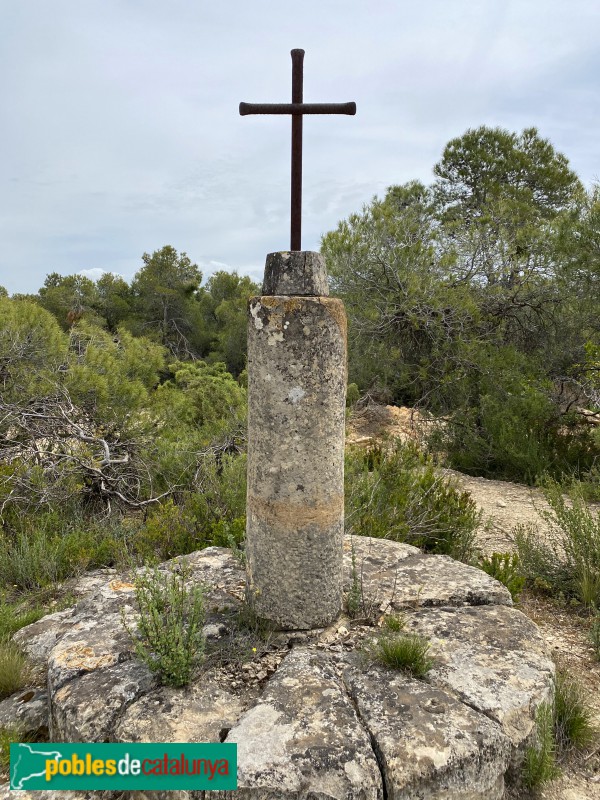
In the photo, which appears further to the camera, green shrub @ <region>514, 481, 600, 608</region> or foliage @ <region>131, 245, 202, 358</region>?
foliage @ <region>131, 245, 202, 358</region>

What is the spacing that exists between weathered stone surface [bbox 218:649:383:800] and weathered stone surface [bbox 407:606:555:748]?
0.53m

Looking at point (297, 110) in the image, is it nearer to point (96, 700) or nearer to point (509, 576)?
point (96, 700)

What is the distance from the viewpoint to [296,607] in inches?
116

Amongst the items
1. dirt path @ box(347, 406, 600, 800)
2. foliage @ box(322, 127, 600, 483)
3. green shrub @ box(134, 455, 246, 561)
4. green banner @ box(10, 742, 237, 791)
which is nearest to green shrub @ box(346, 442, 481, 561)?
dirt path @ box(347, 406, 600, 800)

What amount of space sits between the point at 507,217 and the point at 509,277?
1.49m

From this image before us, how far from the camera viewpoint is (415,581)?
11.5 feet

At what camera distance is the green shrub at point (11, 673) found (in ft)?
9.95

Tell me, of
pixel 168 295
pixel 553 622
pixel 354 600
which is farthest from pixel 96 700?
pixel 168 295

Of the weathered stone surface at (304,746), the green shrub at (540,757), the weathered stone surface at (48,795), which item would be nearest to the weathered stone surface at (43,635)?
the weathered stone surface at (48,795)

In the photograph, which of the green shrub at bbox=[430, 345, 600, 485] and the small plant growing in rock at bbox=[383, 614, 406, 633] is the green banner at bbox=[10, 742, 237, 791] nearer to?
the small plant growing in rock at bbox=[383, 614, 406, 633]

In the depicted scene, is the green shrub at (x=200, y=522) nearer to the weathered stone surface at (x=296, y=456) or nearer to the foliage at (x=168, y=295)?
the weathered stone surface at (x=296, y=456)

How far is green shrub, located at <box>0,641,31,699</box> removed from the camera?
3033mm

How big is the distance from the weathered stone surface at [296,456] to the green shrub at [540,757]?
42.0 inches

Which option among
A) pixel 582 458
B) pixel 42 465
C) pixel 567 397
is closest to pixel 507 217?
pixel 567 397
